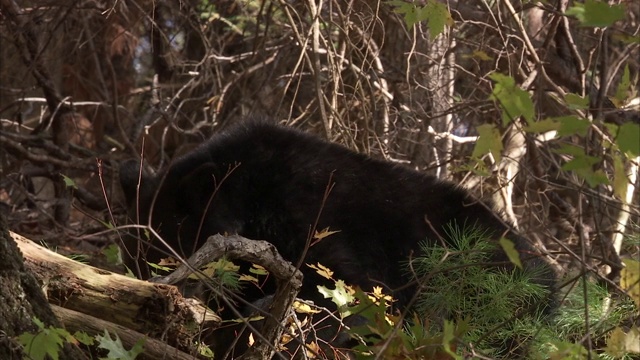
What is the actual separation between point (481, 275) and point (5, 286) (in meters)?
1.96

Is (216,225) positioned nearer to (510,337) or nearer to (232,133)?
(232,133)

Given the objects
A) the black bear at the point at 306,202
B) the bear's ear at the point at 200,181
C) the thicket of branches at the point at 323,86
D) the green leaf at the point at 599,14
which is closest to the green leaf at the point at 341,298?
the green leaf at the point at 599,14

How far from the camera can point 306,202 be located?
5.43 meters

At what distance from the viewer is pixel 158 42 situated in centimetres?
867

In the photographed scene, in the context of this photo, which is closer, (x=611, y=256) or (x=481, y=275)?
(x=481, y=275)

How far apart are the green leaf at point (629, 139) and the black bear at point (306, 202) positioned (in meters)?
2.79

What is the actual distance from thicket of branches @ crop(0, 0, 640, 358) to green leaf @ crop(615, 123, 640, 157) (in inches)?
120

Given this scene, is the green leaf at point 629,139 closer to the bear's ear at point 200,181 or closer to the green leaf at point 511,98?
the green leaf at point 511,98

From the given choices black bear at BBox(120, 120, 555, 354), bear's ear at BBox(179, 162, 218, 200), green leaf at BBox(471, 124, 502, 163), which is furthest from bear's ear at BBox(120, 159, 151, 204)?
green leaf at BBox(471, 124, 502, 163)

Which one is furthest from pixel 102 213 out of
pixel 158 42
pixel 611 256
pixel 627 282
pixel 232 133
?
pixel 627 282

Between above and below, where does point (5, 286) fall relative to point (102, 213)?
above

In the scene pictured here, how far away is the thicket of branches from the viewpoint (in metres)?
6.25

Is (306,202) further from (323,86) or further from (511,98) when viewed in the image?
(511,98)

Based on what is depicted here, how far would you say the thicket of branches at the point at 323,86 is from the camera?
6.25 m
